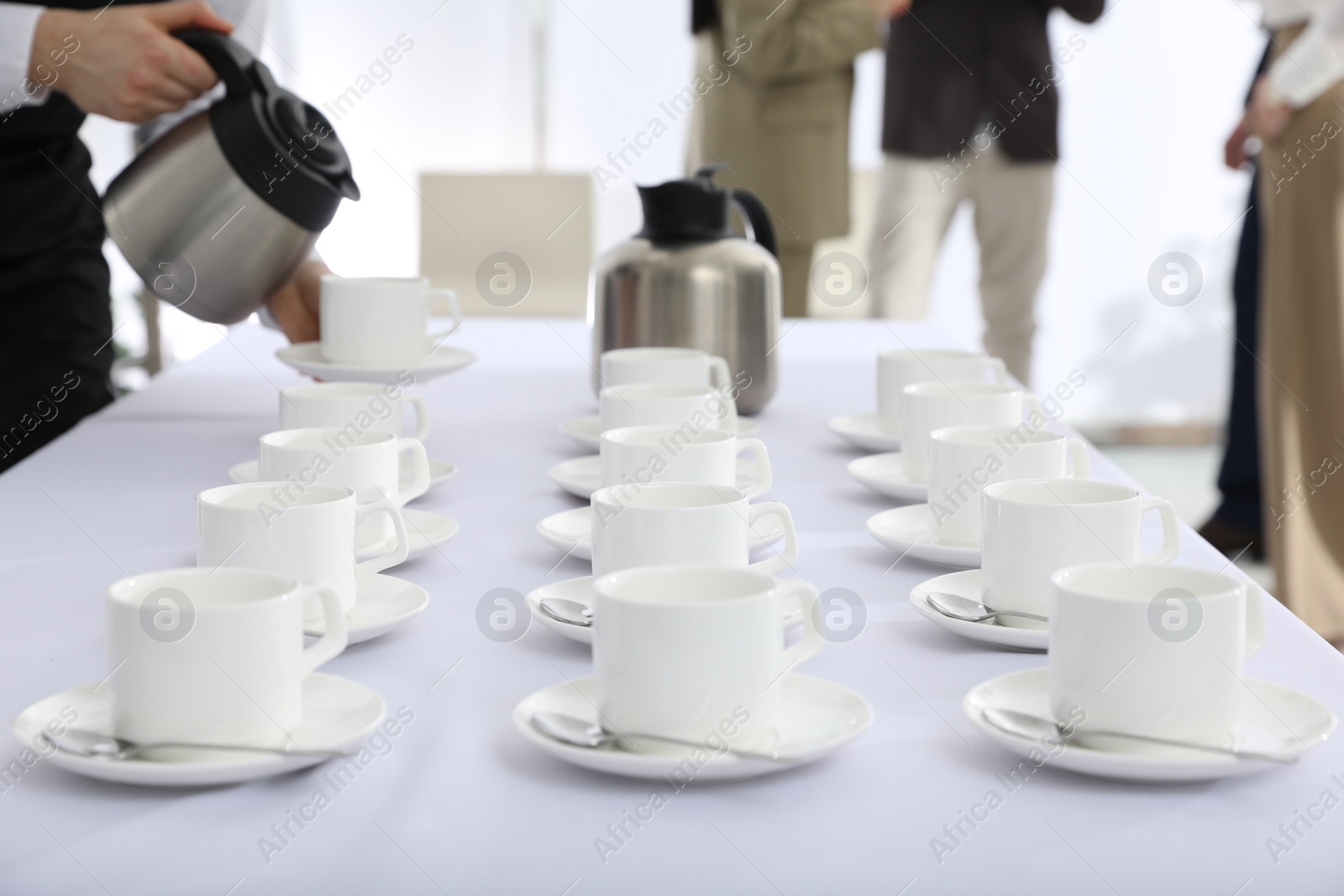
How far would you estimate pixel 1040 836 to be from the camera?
1.56ft

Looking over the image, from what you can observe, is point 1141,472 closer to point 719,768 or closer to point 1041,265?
point 1041,265

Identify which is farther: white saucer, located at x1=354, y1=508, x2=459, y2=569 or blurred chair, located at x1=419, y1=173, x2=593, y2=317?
blurred chair, located at x1=419, y1=173, x2=593, y2=317

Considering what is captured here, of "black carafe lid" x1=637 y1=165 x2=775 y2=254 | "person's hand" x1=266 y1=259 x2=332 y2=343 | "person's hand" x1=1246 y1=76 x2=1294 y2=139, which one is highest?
"person's hand" x1=1246 y1=76 x2=1294 y2=139

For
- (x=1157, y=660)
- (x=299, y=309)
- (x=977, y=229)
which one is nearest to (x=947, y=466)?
(x=1157, y=660)

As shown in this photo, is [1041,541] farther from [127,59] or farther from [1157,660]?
[127,59]

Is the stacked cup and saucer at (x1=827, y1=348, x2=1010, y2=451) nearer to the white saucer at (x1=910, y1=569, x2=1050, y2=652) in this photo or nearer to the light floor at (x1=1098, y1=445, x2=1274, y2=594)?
the white saucer at (x1=910, y1=569, x2=1050, y2=652)

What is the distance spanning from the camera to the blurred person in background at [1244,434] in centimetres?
273

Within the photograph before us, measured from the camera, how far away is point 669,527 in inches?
26.1

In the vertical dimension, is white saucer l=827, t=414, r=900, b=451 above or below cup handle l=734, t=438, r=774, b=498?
below

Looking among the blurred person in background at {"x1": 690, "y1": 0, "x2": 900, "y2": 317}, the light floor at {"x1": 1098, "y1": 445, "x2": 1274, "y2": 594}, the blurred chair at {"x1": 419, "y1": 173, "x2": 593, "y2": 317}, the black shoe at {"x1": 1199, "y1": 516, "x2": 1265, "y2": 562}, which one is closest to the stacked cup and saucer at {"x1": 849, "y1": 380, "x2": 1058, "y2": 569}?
the blurred person in background at {"x1": 690, "y1": 0, "x2": 900, "y2": 317}

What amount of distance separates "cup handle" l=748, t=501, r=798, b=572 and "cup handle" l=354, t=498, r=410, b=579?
19 cm

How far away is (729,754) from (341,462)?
0.41 m

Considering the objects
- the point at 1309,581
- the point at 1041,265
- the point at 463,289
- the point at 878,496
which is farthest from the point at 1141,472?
the point at 878,496

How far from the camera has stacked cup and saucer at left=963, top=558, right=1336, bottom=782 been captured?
0.51 metres
